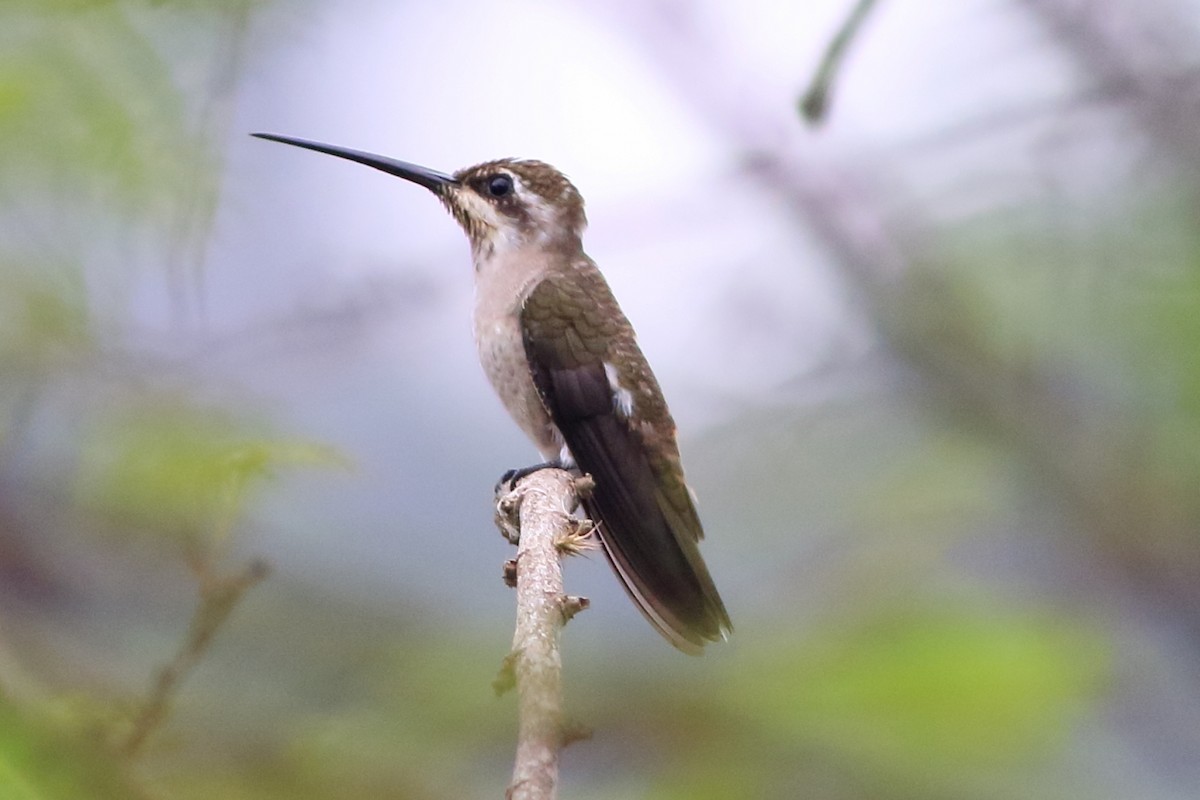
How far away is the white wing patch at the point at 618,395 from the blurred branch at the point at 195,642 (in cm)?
134

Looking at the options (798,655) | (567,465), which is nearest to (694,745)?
(798,655)

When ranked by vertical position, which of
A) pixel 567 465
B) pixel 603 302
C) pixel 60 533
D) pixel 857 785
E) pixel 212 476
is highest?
pixel 603 302

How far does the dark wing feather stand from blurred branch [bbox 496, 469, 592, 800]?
0.97 ft

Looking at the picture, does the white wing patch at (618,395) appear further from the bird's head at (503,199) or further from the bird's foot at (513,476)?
the bird's head at (503,199)

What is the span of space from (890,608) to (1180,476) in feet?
4.51

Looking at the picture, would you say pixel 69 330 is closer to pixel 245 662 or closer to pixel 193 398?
pixel 193 398

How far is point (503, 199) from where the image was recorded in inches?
181

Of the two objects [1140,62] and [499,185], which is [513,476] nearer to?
[499,185]

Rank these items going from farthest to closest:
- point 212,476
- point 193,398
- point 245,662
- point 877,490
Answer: point 877,490, point 245,662, point 193,398, point 212,476

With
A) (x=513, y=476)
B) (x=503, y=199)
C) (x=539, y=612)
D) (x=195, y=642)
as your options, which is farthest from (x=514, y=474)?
(x=539, y=612)

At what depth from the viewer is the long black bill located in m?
4.66

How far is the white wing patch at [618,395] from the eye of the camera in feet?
12.5

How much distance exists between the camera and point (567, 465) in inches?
149

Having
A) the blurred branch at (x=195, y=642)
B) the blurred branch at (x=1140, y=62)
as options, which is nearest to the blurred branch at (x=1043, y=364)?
the blurred branch at (x=1140, y=62)
